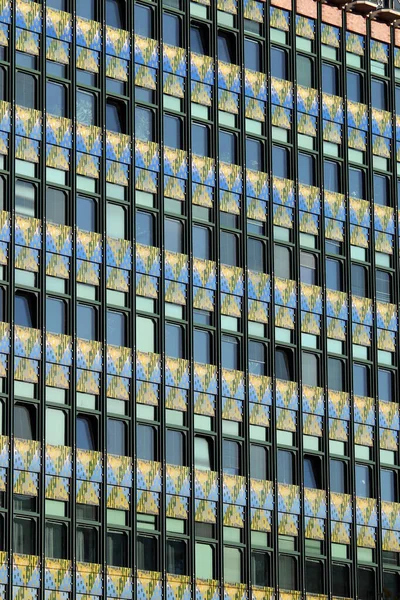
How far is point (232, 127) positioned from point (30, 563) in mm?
26003

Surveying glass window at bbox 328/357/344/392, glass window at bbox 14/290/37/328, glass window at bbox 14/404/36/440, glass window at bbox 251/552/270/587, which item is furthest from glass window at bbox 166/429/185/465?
glass window at bbox 328/357/344/392

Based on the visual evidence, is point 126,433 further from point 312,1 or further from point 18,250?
point 312,1

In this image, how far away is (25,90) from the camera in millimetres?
101000

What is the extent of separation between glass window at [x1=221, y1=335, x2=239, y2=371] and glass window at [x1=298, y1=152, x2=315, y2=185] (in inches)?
405

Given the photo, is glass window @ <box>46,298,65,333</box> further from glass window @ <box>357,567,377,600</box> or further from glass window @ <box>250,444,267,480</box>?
glass window @ <box>357,567,377,600</box>

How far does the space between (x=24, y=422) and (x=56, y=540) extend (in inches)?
211

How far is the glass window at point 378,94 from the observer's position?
385 feet

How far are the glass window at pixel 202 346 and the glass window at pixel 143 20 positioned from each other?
1462cm

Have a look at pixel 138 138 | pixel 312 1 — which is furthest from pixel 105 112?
pixel 312 1

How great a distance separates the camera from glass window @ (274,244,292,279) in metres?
110

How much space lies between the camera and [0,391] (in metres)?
96.8

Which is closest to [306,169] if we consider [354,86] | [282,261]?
[282,261]

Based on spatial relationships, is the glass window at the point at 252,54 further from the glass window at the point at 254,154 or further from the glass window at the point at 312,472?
the glass window at the point at 312,472

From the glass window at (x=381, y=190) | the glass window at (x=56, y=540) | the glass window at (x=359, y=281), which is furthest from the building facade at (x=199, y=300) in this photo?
the glass window at (x=381, y=190)
